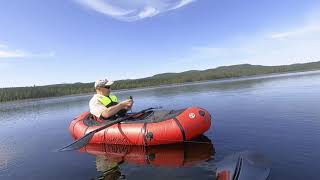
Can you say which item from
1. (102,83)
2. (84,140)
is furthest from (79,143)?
(102,83)

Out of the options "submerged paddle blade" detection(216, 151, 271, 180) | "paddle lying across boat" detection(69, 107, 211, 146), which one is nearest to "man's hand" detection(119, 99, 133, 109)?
"paddle lying across boat" detection(69, 107, 211, 146)

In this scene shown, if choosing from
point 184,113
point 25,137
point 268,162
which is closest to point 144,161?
point 184,113

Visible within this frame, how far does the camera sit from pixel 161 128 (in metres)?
10.4

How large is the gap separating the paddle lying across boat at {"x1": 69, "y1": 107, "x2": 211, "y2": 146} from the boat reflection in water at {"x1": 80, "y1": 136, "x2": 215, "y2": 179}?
261 mm

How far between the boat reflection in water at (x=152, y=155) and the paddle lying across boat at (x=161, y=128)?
26 centimetres

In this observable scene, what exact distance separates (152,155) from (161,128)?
97 centimetres

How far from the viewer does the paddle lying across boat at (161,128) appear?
1030 centimetres

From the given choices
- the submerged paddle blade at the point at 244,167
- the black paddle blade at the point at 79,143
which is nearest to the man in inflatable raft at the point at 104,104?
the black paddle blade at the point at 79,143

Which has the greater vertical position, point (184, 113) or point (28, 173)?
point (184, 113)

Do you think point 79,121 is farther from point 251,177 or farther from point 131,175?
point 251,177

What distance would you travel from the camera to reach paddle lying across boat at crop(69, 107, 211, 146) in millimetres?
10297

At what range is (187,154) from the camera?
384 inches

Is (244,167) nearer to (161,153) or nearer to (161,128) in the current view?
(161,153)

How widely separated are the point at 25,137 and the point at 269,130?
46.0ft
